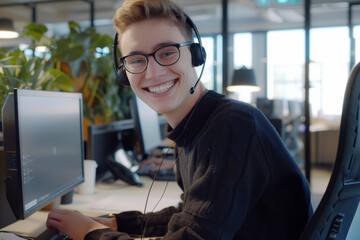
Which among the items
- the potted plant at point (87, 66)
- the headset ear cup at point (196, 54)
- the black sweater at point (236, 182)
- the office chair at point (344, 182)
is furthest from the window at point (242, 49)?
the office chair at point (344, 182)

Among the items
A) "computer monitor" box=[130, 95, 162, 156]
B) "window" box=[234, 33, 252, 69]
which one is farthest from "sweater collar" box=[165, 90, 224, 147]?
"window" box=[234, 33, 252, 69]

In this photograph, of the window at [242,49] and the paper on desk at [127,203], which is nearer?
the paper on desk at [127,203]

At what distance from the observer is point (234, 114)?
2.75ft

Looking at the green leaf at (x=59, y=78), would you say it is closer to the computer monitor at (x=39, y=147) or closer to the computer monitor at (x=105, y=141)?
the computer monitor at (x=105, y=141)

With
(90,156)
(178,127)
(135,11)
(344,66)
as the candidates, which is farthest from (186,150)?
(344,66)

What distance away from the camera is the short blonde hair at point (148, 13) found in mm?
956

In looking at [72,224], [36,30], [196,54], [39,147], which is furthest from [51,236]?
[36,30]

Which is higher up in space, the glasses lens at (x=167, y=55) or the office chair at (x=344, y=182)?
the glasses lens at (x=167, y=55)

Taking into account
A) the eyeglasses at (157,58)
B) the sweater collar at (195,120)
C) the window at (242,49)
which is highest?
the window at (242,49)

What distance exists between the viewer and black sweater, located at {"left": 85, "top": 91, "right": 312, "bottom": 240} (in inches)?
30.0

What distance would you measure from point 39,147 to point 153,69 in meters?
0.45

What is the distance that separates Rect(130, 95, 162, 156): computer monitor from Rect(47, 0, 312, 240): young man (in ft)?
3.13

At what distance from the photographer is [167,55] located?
0.98 meters

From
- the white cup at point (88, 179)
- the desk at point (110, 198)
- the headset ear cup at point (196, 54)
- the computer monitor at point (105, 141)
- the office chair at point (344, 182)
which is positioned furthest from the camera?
the computer monitor at point (105, 141)
